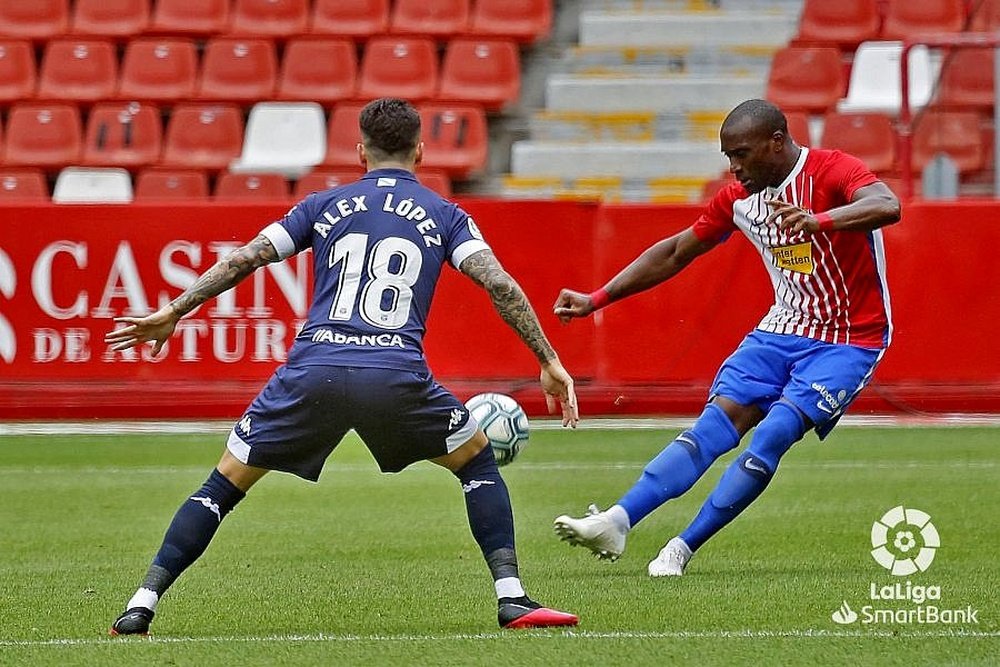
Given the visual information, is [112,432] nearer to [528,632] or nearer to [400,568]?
[400,568]

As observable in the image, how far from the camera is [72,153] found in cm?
1888

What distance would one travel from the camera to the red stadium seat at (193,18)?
2014 centimetres

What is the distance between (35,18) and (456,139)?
18.0 feet

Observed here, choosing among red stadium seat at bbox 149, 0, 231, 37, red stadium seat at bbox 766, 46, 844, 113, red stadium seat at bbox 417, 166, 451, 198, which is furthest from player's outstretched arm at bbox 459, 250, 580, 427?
red stadium seat at bbox 149, 0, 231, 37

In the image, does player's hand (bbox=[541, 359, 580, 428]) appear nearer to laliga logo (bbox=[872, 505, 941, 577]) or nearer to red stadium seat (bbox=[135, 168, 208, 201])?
laliga logo (bbox=[872, 505, 941, 577])

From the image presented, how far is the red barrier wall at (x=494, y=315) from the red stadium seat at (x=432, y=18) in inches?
230

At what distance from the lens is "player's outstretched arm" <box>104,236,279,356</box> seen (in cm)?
585

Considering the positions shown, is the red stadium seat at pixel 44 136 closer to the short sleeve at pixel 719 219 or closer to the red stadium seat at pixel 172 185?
the red stadium seat at pixel 172 185

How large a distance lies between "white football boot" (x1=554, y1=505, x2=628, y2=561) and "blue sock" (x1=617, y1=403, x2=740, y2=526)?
131 millimetres

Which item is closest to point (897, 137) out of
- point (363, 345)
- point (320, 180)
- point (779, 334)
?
point (320, 180)

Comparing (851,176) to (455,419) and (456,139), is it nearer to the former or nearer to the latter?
(455,419)

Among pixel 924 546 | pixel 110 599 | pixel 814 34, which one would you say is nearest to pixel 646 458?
pixel 924 546

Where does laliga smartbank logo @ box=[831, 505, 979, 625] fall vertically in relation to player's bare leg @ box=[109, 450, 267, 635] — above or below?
below

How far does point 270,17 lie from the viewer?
2012 centimetres
